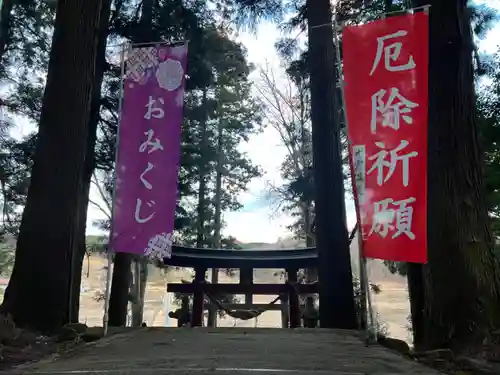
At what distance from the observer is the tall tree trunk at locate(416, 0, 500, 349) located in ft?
10.5

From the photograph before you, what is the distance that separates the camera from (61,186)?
4410mm

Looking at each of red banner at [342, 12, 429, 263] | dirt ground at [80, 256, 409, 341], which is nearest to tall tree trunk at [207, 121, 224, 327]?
dirt ground at [80, 256, 409, 341]

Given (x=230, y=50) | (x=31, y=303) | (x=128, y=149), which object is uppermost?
(x=230, y=50)

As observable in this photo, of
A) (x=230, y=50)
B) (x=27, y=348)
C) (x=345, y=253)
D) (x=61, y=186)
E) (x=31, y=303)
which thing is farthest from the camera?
(x=230, y=50)

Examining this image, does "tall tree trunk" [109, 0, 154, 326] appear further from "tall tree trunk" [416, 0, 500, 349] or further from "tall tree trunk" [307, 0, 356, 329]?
"tall tree trunk" [416, 0, 500, 349]

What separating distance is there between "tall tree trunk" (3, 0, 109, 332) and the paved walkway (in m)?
0.76

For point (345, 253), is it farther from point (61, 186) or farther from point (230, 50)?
point (230, 50)

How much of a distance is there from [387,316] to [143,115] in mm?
14918

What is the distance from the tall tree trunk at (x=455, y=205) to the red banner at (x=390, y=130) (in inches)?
8.4

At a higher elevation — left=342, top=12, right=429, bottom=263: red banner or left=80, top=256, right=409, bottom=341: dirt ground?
left=342, top=12, right=429, bottom=263: red banner

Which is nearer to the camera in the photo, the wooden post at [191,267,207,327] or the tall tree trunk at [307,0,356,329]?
the tall tree trunk at [307,0,356,329]

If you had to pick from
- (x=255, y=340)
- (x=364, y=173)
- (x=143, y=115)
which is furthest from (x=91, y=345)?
(x=364, y=173)

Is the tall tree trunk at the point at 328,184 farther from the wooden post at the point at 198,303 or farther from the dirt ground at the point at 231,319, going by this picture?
the dirt ground at the point at 231,319

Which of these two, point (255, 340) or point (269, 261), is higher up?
point (269, 261)
